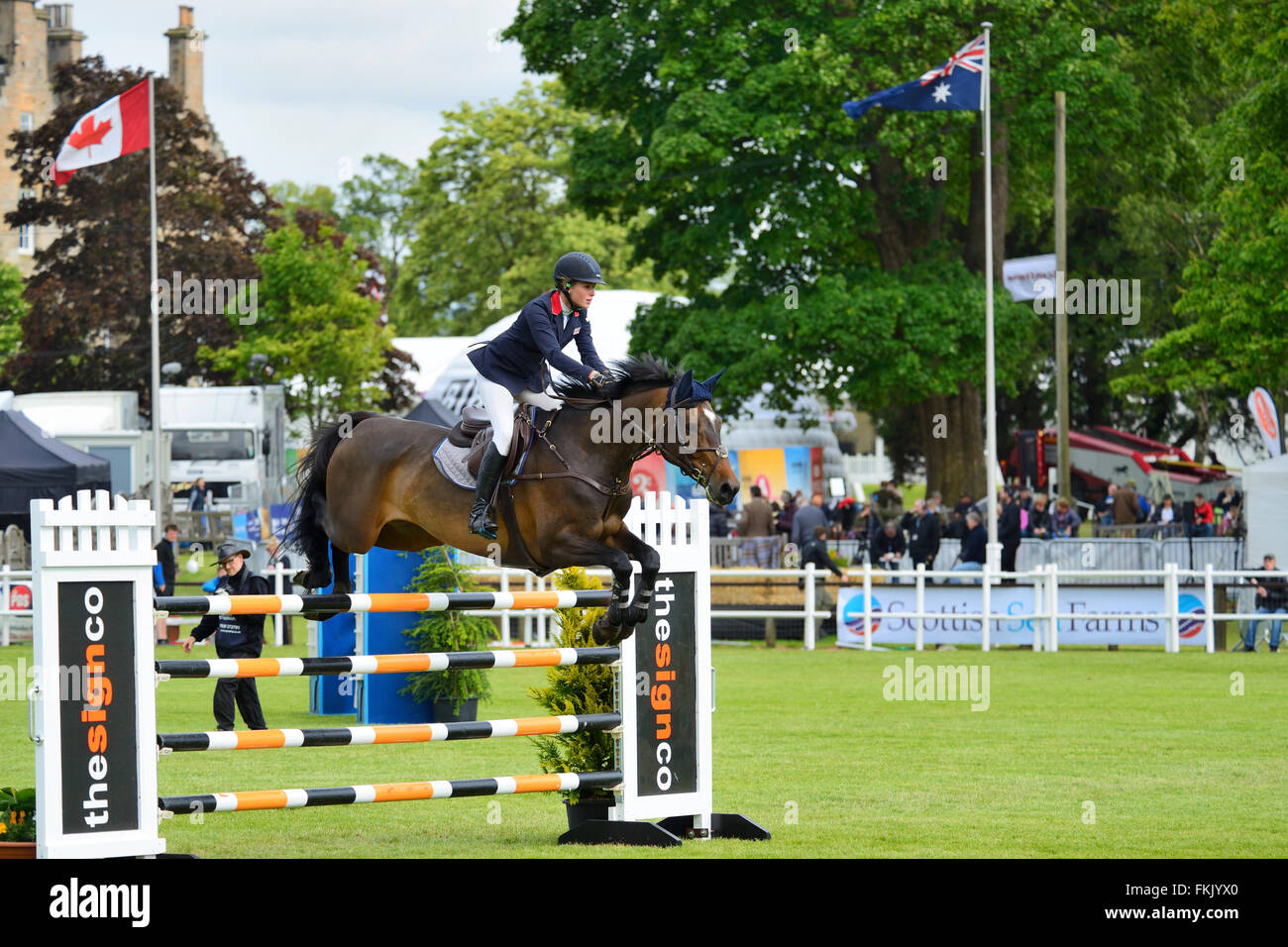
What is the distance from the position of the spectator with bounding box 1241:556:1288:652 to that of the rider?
16.1 m

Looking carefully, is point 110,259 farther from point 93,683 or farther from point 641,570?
point 93,683

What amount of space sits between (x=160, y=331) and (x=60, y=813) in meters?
43.6

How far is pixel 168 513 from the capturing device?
33969mm

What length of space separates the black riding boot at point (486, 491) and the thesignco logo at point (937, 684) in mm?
8946

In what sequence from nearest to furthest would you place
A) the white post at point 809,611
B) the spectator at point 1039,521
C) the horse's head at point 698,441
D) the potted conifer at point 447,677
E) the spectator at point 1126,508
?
1. the horse's head at point 698,441
2. the potted conifer at point 447,677
3. the white post at point 809,611
4. the spectator at point 1039,521
5. the spectator at point 1126,508

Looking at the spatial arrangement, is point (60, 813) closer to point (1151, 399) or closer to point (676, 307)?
point (676, 307)

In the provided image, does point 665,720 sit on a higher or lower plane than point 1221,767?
higher

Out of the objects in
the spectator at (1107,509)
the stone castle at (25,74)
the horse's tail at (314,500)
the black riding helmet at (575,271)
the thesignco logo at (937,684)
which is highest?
the stone castle at (25,74)

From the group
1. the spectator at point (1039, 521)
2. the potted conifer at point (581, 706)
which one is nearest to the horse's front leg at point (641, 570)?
the potted conifer at point (581, 706)

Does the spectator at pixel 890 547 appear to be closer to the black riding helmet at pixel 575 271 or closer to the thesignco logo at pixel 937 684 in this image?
the thesignco logo at pixel 937 684

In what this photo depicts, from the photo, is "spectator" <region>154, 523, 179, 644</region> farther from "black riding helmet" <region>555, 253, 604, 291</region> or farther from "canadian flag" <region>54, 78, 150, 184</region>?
"black riding helmet" <region>555, 253, 604, 291</region>

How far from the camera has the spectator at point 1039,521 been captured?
27.3 metres

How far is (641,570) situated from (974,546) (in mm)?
16706
